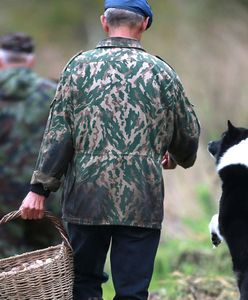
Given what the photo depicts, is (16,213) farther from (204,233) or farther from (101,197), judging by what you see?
(204,233)

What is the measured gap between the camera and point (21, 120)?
8.29 metres

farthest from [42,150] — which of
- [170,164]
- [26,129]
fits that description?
[26,129]

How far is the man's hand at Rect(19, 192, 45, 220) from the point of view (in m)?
5.60

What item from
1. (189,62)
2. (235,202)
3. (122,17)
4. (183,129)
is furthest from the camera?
(189,62)

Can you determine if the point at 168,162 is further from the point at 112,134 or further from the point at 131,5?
the point at 131,5

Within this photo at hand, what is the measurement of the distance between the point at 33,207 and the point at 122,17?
3.82ft

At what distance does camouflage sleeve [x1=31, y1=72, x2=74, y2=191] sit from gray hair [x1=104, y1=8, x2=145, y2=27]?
15.7 inches

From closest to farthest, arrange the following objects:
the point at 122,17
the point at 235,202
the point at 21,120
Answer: the point at 122,17
the point at 235,202
the point at 21,120

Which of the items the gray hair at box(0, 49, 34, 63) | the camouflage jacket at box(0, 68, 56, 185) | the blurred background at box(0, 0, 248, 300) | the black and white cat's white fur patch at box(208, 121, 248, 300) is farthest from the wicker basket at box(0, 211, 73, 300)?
the gray hair at box(0, 49, 34, 63)

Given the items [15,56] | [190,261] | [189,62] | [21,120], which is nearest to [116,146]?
[21,120]

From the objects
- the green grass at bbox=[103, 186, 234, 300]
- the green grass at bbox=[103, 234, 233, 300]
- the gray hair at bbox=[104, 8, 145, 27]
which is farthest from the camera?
the green grass at bbox=[103, 234, 233, 300]

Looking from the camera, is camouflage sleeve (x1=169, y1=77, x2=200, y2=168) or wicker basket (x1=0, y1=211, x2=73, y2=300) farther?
camouflage sleeve (x1=169, y1=77, x2=200, y2=168)

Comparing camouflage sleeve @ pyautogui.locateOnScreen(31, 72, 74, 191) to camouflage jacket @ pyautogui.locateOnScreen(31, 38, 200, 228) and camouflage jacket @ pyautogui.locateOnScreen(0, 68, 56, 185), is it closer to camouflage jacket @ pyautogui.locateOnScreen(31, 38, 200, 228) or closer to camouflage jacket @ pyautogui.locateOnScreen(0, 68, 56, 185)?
camouflage jacket @ pyautogui.locateOnScreen(31, 38, 200, 228)

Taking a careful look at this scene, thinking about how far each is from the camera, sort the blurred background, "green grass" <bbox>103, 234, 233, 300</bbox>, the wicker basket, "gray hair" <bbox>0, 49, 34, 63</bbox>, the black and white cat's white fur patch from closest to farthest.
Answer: the wicker basket < the black and white cat's white fur patch < "gray hair" <bbox>0, 49, 34, 63</bbox> < "green grass" <bbox>103, 234, 233, 300</bbox> < the blurred background
